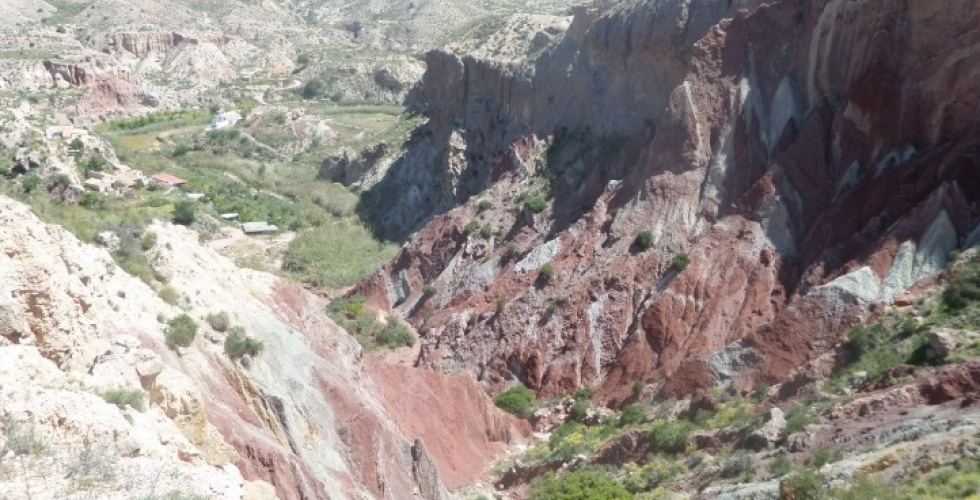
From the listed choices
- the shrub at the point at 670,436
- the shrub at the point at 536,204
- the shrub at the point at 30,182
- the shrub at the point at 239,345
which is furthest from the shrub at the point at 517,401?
the shrub at the point at 30,182

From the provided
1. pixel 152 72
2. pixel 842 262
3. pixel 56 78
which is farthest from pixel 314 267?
pixel 152 72

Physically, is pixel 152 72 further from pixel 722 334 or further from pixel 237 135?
pixel 722 334

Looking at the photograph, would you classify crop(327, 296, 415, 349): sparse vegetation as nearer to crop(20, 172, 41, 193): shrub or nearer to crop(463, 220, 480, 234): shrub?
crop(463, 220, 480, 234): shrub

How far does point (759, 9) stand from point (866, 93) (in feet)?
24.1

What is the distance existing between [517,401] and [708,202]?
32.8ft

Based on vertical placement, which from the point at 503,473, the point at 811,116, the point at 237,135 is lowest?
the point at 503,473

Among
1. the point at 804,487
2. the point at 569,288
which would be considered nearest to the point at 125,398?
the point at 804,487

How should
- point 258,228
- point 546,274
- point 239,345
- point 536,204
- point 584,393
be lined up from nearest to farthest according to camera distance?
point 239,345, point 584,393, point 546,274, point 536,204, point 258,228

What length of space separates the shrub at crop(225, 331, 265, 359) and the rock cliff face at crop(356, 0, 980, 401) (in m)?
13.6

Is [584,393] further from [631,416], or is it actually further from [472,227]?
[472,227]

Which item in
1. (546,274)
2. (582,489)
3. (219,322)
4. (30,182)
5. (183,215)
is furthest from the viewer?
(183,215)

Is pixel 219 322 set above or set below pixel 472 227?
below

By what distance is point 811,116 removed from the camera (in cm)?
3334

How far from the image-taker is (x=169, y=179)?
61.6m
